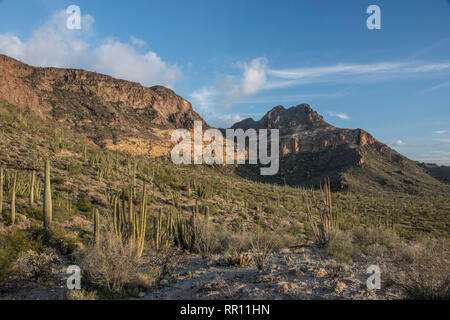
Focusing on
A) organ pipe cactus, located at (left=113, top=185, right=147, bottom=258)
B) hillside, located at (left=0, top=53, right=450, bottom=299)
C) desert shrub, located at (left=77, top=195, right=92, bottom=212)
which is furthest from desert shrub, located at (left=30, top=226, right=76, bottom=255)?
desert shrub, located at (left=77, top=195, right=92, bottom=212)

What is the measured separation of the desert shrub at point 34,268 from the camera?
501 centimetres

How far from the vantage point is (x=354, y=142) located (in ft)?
224

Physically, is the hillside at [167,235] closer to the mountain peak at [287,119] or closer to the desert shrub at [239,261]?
the desert shrub at [239,261]

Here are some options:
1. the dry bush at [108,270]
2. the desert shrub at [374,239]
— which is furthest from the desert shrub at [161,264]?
the desert shrub at [374,239]

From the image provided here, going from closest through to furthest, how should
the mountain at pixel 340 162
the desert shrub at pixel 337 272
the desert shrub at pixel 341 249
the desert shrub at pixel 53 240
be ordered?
the desert shrub at pixel 337 272, the desert shrub at pixel 341 249, the desert shrub at pixel 53 240, the mountain at pixel 340 162

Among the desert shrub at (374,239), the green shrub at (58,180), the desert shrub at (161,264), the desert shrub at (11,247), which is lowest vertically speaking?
the desert shrub at (374,239)

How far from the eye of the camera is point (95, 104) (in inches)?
2003

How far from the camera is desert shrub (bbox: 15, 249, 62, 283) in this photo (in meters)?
5.01

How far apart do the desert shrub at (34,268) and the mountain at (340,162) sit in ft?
161

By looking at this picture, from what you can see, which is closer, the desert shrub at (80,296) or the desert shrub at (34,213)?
the desert shrub at (80,296)

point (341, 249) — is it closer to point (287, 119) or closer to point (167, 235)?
point (167, 235)

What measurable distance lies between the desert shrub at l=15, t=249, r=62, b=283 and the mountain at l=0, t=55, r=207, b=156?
3439 cm
